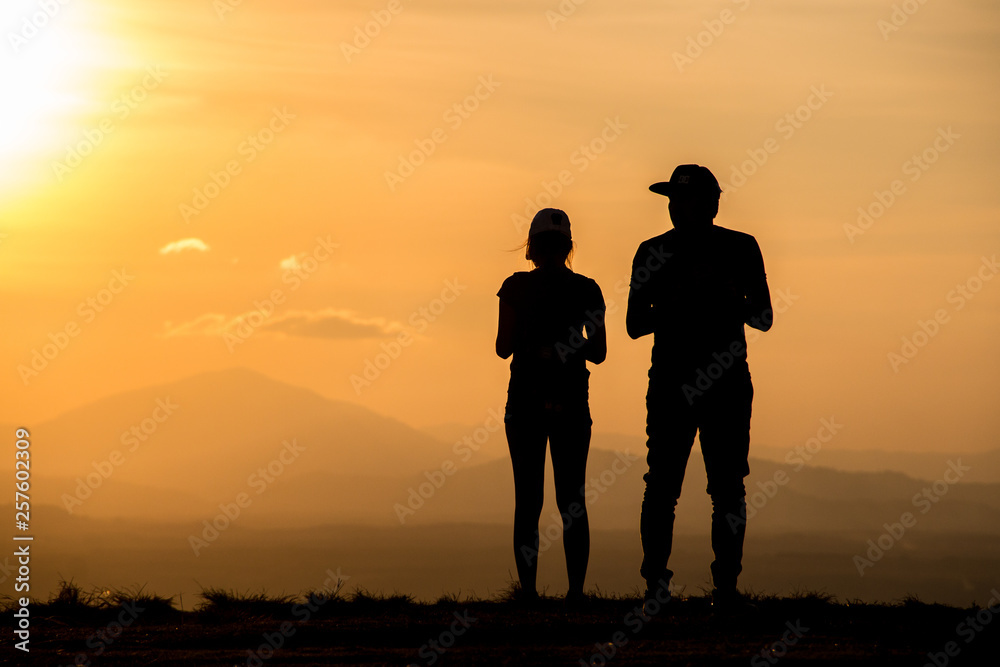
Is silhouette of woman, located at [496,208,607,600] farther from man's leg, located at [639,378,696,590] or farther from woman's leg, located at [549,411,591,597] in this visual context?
man's leg, located at [639,378,696,590]

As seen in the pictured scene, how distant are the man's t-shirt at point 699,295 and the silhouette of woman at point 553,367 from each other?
0.58 meters

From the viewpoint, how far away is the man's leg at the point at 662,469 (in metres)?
7.34

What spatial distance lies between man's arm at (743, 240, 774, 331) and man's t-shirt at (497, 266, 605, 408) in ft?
3.39

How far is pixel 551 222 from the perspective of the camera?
7844mm

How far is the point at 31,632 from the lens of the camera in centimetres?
846

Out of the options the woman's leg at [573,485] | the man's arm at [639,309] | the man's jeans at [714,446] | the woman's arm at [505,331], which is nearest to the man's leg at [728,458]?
the man's jeans at [714,446]

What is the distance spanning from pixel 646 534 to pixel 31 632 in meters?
4.50

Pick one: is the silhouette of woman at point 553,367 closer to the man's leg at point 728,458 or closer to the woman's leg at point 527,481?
the woman's leg at point 527,481

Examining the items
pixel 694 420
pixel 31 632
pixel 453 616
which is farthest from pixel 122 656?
pixel 694 420

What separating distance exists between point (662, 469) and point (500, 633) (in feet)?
4.71

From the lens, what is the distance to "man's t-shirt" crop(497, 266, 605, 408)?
309 inches

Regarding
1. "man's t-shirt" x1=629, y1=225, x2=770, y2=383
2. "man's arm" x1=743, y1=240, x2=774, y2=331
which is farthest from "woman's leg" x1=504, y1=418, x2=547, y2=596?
"man's arm" x1=743, y1=240, x2=774, y2=331

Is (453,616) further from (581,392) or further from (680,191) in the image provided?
(680,191)

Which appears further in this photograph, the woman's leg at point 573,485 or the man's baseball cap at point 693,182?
the woman's leg at point 573,485
